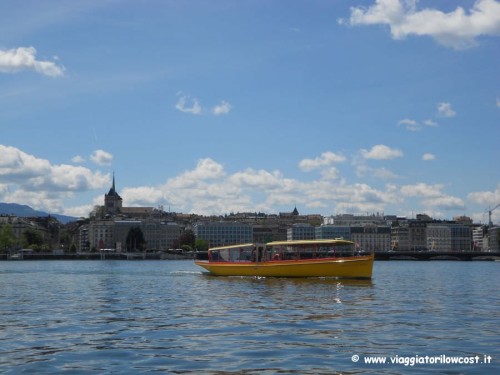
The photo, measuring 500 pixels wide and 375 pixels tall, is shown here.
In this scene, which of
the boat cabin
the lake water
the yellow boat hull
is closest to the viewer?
the lake water

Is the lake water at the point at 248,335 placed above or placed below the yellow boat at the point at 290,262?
below

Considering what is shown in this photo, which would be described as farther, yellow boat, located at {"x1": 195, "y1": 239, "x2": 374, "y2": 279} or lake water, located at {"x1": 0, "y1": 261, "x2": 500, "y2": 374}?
yellow boat, located at {"x1": 195, "y1": 239, "x2": 374, "y2": 279}

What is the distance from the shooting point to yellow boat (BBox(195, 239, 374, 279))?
219 feet

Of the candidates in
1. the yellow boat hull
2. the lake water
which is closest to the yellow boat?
the yellow boat hull

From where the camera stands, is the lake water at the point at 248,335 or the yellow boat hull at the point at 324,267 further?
the yellow boat hull at the point at 324,267

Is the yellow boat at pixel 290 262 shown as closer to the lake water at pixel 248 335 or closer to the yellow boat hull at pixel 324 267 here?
the yellow boat hull at pixel 324 267

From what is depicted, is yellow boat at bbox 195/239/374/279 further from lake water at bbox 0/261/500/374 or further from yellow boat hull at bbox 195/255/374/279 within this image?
lake water at bbox 0/261/500/374

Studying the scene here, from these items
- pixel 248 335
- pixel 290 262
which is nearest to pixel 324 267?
pixel 290 262

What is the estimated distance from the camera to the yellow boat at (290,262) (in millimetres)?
66625

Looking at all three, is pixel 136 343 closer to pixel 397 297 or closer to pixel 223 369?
pixel 223 369

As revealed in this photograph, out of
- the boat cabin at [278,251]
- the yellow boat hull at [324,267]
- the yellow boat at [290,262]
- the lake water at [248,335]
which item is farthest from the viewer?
the boat cabin at [278,251]

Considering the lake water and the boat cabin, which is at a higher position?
the boat cabin

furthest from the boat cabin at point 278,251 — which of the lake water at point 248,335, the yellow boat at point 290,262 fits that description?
the lake water at point 248,335

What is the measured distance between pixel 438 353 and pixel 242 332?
755cm
